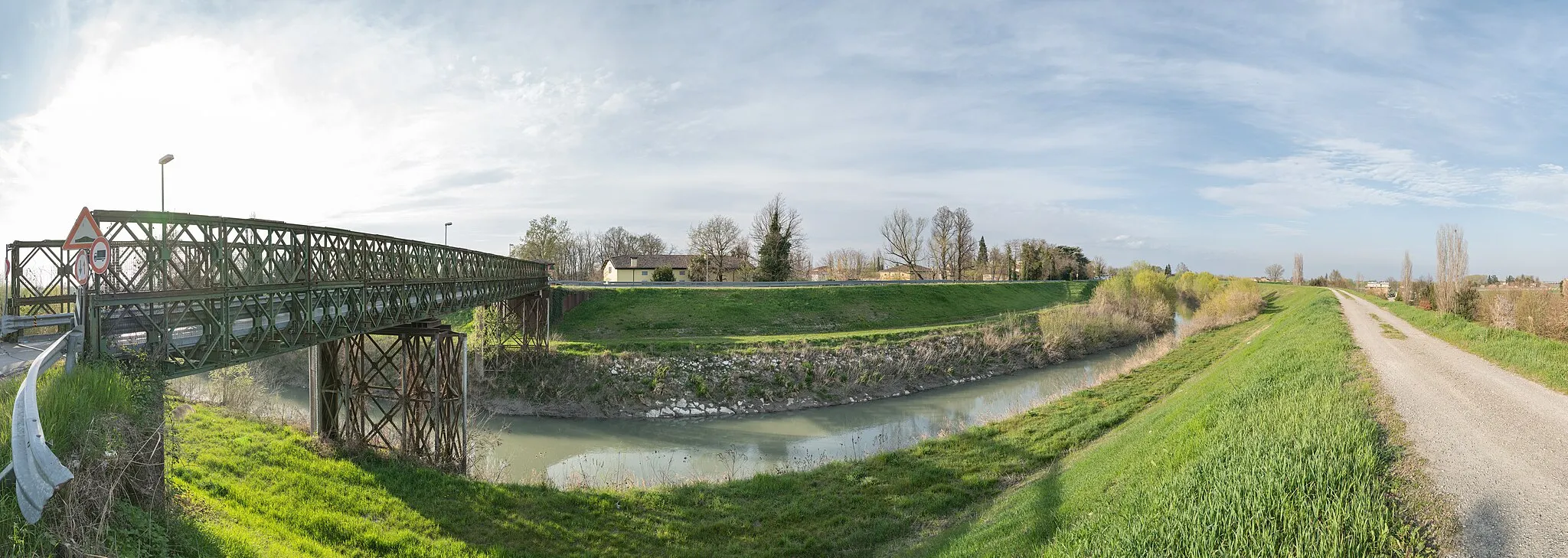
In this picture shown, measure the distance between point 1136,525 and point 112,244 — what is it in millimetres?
12568

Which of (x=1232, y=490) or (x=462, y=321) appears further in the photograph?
(x=462, y=321)

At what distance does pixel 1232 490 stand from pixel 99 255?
489 inches

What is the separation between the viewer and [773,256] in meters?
56.3

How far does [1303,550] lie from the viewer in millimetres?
4402

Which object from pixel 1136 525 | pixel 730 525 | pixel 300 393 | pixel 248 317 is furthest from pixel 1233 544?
pixel 300 393

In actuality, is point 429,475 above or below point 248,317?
below

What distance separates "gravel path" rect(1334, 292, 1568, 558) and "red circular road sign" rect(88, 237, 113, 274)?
13.5 m

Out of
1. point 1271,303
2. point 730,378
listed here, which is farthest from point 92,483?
point 1271,303

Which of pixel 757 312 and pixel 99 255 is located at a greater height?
pixel 99 255

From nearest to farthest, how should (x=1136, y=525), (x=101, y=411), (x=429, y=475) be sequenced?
1. (x=1136, y=525)
2. (x=101, y=411)
3. (x=429, y=475)

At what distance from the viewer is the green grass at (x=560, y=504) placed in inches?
368

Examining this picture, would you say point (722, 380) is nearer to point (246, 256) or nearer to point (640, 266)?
point (246, 256)

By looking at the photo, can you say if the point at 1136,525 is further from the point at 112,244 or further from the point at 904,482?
the point at 112,244

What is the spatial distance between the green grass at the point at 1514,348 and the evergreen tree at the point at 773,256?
41.9m
